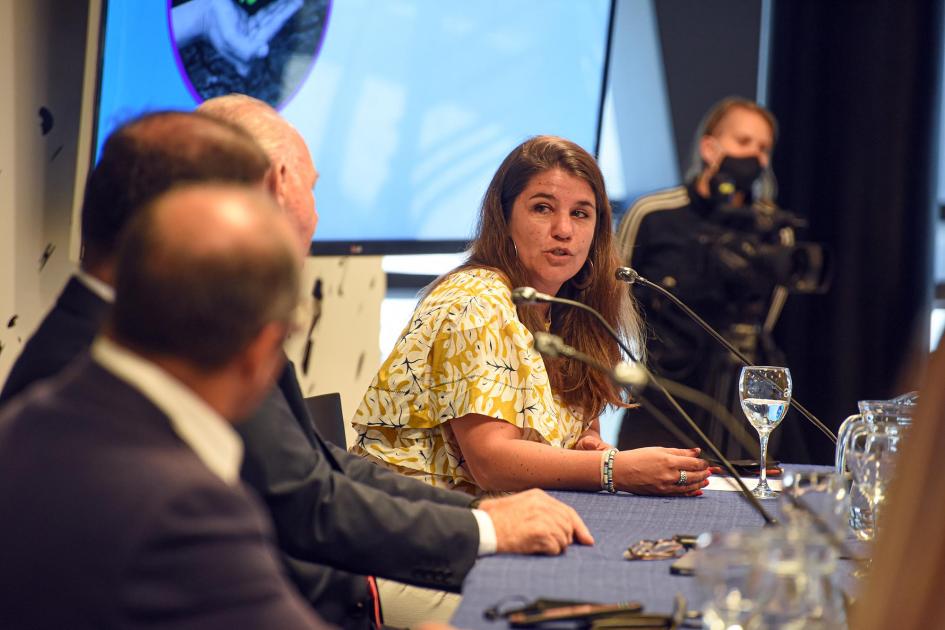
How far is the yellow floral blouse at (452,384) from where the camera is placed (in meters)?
2.03

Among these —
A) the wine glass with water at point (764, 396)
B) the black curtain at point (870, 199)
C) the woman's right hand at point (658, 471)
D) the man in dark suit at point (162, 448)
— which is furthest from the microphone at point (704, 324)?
the black curtain at point (870, 199)

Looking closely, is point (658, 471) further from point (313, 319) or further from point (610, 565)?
point (313, 319)

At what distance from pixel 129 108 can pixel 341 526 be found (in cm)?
148

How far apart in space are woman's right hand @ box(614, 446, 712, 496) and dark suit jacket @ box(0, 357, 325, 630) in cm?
111

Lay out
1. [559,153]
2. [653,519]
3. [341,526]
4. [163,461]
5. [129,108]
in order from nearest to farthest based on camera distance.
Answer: [163,461], [341,526], [653,519], [559,153], [129,108]

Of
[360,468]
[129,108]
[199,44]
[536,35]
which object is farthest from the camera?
[536,35]

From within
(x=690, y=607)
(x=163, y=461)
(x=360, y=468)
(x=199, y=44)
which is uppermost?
(x=199, y=44)

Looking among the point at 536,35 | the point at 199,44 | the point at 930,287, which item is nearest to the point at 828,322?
the point at 930,287

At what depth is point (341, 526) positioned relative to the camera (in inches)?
57.5

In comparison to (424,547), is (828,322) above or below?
below

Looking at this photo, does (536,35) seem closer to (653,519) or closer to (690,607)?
(653,519)

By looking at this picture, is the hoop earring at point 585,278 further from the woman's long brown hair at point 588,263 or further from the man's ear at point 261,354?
the man's ear at point 261,354

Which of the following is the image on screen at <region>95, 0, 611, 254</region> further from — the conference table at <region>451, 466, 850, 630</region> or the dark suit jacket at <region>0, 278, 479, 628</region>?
the dark suit jacket at <region>0, 278, 479, 628</region>

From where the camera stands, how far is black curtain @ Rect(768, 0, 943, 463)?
4734mm
